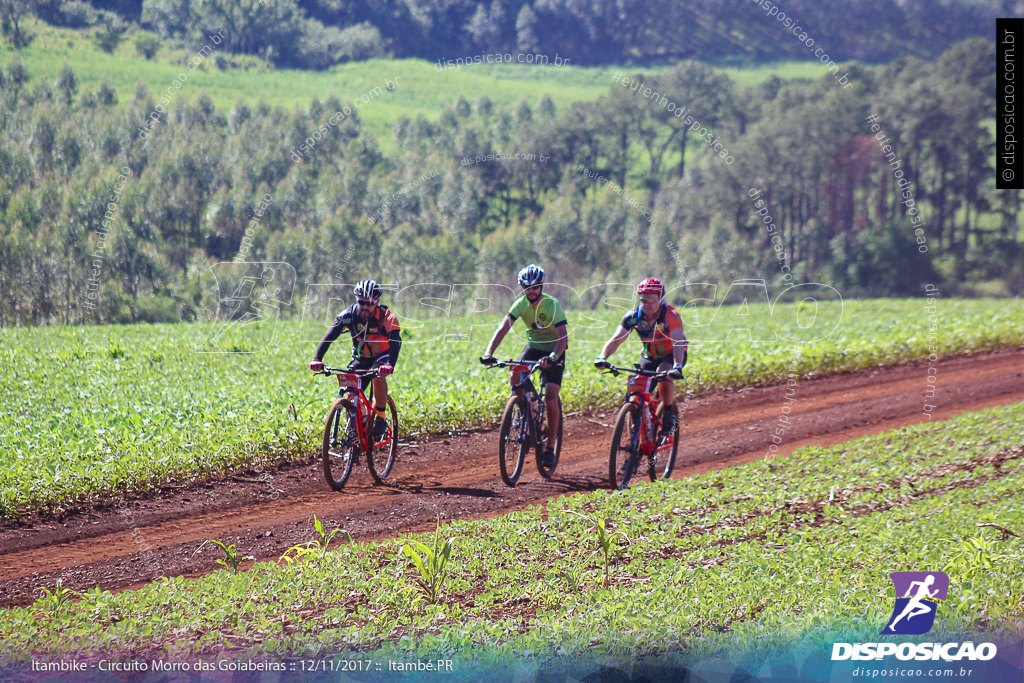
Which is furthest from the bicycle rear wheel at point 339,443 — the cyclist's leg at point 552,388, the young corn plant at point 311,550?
the cyclist's leg at point 552,388

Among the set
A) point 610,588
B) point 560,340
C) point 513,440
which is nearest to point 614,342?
point 560,340

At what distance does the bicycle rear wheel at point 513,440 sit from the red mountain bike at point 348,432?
186cm

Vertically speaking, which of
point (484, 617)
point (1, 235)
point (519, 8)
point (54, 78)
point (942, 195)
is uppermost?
point (519, 8)

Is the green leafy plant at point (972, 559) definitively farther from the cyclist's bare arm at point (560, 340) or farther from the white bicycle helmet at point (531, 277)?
the white bicycle helmet at point (531, 277)

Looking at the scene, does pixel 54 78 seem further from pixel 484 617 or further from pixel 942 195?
pixel 942 195

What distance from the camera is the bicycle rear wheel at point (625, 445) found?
10.6 metres

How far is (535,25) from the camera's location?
89.5m

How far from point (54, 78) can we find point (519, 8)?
50.4 meters

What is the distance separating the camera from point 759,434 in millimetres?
14539

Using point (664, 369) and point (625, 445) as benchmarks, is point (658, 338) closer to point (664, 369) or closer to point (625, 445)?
point (664, 369)

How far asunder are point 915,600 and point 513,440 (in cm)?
558

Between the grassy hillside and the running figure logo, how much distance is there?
2963 inches

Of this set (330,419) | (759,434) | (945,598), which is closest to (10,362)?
(330,419)

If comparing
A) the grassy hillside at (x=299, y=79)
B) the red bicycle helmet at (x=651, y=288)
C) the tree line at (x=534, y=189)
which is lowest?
the red bicycle helmet at (x=651, y=288)
